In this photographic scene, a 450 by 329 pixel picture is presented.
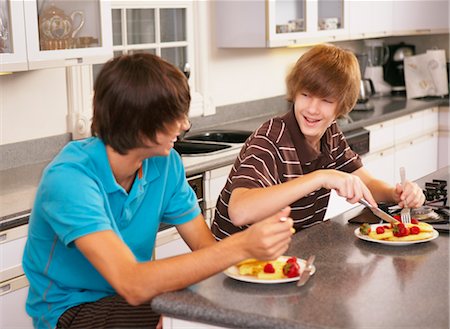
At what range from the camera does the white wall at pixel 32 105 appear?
317 cm

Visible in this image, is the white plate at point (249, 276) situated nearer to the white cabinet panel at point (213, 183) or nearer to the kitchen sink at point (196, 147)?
the white cabinet panel at point (213, 183)

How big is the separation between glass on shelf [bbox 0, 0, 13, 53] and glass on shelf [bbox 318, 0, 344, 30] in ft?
7.66

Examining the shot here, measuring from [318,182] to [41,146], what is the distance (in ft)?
5.39

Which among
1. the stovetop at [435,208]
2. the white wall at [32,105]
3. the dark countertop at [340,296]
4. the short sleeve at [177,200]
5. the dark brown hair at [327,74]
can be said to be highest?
the dark brown hair at [327,74]

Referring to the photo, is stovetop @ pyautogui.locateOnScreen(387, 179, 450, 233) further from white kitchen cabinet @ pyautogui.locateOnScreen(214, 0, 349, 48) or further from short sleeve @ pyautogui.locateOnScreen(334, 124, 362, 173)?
white kitchen cabinet @ pyautogui.locateOnScreen(214, 0, 349, 48)

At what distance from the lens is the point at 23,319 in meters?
2.63

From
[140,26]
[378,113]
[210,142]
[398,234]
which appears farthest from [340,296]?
[378,113]

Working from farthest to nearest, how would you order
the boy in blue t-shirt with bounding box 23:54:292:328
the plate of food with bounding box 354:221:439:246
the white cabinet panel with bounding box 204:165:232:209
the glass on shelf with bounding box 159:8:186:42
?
the glass on shelf with bounding box 159:8:186:42 < the white cabinet panel with bounding box 204:165:232:209 < the plate of food with bounding box 354:221:439:246 < the boy in blue t-shirt with bounding box 23:54:292:328

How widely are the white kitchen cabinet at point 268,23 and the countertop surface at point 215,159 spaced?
486 millimetres

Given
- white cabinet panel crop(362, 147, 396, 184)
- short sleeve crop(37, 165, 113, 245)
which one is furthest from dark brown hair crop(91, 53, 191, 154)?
white cabinet panel crop(362, 147, 396, 184)

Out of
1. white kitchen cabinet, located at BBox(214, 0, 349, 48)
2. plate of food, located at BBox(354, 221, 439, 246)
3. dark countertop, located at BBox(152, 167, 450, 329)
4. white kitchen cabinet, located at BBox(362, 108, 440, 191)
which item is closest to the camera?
Result: dark countertop, located at BBox(152, 167, 450, 329)

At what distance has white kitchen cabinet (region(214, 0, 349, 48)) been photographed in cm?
417

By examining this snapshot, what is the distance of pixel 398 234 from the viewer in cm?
202

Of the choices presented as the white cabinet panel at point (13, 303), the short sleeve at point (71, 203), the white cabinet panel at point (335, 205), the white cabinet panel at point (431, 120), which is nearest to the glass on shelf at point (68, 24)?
the white cabinet panel at point (13, 303)
